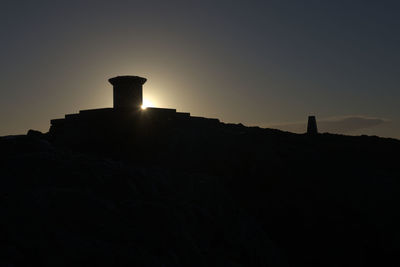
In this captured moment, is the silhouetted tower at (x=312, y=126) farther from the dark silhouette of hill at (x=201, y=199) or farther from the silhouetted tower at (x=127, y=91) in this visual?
the silhouetted tower at (x=127, y=91)

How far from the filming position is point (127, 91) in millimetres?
18578

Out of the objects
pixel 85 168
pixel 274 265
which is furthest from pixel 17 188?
pixel 274 265

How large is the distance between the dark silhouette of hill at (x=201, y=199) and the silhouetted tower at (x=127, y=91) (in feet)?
4.33

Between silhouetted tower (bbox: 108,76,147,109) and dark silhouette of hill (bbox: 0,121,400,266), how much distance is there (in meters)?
1.32

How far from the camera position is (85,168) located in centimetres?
1098

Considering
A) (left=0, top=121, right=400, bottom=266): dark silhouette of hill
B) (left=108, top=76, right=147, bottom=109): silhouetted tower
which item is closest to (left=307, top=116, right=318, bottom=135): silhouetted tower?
(left=0, top=121, right=400, bottom=266): dark silhouette of hill

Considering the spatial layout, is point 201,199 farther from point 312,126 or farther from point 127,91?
point 312,126

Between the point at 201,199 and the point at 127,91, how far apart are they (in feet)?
25.4

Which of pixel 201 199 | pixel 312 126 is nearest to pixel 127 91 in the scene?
pixel 201 199

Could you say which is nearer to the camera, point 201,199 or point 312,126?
point 201,199

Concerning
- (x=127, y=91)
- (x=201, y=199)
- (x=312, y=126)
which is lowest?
(x=201, y=199)

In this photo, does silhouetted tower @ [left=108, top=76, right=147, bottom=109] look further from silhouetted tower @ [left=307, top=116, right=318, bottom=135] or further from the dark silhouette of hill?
silhouetted tower @ [left=307, top=116, right=318, bottom=135]

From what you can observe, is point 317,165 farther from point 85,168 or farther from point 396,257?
point 85,168

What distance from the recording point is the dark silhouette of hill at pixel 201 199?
8.33 m
